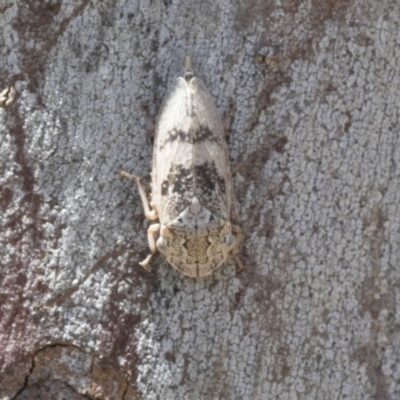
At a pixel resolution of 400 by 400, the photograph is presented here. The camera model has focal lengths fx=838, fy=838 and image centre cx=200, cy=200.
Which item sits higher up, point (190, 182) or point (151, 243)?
point (190, 182)

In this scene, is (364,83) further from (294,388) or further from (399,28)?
(294,388)

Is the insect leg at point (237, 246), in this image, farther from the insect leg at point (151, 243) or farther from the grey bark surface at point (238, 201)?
the insect leg at point (151, 243)

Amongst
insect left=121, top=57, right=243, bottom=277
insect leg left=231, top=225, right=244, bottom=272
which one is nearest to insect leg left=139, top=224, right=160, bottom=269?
insect left=121, top=57, right=243, bottom=277

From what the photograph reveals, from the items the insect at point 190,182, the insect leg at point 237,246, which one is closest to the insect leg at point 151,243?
the insect at point 190,182

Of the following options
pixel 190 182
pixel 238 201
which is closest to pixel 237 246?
pixel 238 201

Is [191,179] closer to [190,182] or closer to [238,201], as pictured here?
[190,182]

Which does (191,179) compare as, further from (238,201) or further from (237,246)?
(237,246)

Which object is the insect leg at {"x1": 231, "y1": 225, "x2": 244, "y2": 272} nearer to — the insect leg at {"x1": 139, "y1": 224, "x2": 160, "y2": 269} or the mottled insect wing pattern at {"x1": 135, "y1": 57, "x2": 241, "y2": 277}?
the mottled insect wing pattern at {"x1": 135, "y1": 57, "x2": 241, "y2": 277}

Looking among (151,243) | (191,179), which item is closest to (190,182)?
(191,179)
